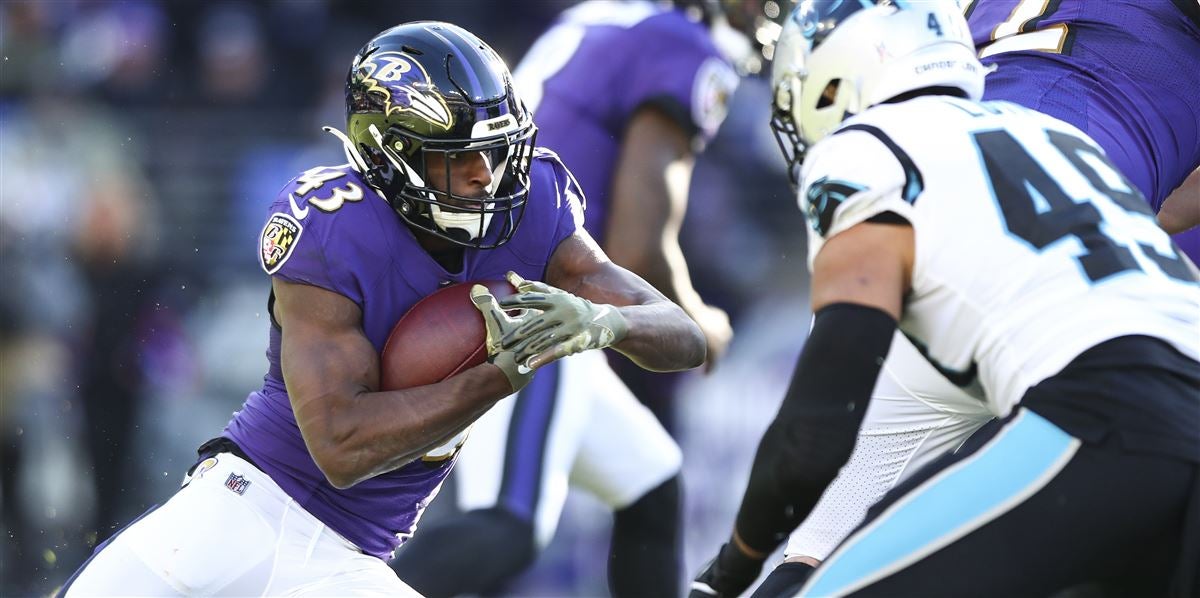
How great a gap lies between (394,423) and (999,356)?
1234 mm

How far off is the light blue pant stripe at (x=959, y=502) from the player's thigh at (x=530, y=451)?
1986 mm

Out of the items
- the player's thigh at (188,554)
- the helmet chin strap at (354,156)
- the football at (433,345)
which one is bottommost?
the player's thigh at (188,554)

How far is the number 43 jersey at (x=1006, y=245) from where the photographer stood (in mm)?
2486

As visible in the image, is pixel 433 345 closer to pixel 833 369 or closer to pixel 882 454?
pixel 833 369

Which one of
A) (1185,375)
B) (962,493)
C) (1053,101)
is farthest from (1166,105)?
(962,493)

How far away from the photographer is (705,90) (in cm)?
495

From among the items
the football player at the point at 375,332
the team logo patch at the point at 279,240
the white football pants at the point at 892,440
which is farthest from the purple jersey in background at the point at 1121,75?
the team logo patch at the point at 279,240

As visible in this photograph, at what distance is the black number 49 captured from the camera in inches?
98.7

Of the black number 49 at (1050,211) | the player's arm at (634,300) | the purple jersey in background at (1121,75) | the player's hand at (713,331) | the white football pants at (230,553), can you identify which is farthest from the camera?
the player's hand at (713,331)

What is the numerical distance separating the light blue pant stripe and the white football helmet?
2.52ft

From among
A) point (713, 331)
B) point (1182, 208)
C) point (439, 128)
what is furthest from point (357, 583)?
point (1182, 208)

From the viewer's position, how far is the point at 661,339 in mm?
3250

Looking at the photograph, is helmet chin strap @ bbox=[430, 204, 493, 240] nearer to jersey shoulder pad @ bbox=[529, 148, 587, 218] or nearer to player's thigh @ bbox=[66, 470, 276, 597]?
jersey shoulder pad @ bbox=[529, 148, 587, 218]

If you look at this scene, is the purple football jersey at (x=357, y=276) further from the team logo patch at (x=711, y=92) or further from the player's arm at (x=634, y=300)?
the team logo patch at (x=711, y=92)
